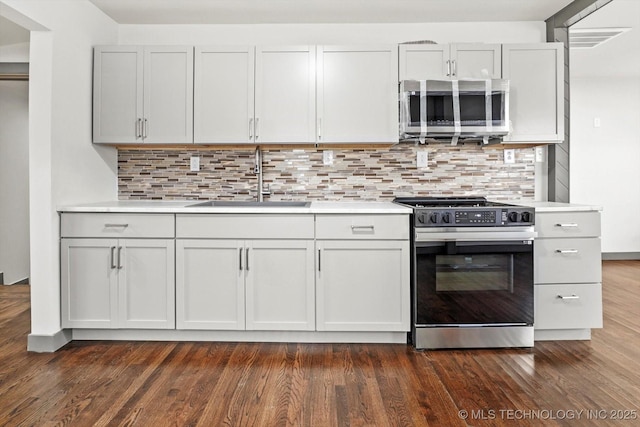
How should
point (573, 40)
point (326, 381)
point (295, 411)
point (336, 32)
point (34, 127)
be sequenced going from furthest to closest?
point (573, 40)
point (336, 32)
point (34, 127)
point (326, 381)
point (295, 411)

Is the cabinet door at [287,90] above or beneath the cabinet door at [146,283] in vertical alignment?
above

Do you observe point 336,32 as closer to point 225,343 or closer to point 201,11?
point 201,11

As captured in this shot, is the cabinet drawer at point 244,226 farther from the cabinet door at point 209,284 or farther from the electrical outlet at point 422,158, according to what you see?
the electrical outlet at point 422,158

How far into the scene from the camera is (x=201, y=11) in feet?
10.5

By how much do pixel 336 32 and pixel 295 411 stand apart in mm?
2747

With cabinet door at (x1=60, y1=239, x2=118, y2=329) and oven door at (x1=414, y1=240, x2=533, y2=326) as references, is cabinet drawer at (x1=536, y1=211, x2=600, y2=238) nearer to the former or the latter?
oven door at (x1=414, y1=240, x2=533, y2=326)

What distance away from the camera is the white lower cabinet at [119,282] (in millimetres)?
2768

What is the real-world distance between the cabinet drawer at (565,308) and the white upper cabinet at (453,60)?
5.03 ft

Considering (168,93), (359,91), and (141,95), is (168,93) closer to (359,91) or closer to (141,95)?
(141,95)

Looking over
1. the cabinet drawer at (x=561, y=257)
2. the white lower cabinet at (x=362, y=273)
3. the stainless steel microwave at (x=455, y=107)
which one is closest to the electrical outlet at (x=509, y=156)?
the stainless steel microwave at (x=455, y=107)

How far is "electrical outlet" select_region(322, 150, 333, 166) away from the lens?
11.2 feet

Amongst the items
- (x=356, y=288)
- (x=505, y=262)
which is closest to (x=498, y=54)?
(x=505, y=262)

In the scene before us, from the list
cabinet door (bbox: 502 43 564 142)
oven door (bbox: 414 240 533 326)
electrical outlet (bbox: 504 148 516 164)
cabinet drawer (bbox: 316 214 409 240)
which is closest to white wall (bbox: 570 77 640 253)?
electrical outlet (bbox: 504 148 516 164)

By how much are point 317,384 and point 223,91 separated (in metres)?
2.06
